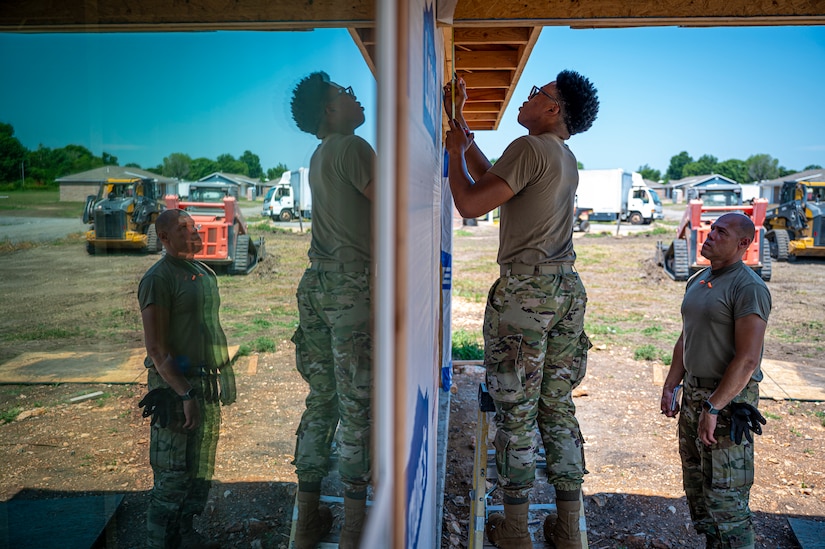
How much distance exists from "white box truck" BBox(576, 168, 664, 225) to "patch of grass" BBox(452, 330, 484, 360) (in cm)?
2377

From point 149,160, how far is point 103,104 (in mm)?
62

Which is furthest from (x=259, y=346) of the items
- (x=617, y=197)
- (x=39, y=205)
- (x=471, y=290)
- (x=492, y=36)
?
(x=617, y=197)

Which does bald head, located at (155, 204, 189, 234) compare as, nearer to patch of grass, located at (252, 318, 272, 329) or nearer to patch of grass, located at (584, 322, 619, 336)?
patch of grass, located at (252, 318, 272, 329)

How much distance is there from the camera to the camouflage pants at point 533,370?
103 inches

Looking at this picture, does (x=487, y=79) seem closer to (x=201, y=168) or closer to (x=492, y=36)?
(x=492, y=36)

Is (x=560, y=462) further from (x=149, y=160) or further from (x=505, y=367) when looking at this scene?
(x=149, y=160)

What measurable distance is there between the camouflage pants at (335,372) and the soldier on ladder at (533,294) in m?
1.75

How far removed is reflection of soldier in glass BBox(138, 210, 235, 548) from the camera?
21.2 inches

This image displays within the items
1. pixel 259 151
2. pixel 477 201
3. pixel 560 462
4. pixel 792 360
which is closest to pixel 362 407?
pixel 259 151

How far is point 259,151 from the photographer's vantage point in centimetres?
57

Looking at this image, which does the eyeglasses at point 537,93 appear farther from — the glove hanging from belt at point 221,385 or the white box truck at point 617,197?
the white box truck at point 617,197

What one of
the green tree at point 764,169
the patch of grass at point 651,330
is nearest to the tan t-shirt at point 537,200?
the patch of grass at point 651,330

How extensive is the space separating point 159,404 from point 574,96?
8.36 ft

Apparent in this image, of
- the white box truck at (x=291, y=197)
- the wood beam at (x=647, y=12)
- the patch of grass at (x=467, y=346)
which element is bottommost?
the patch of grass at (x=467, y=346)
